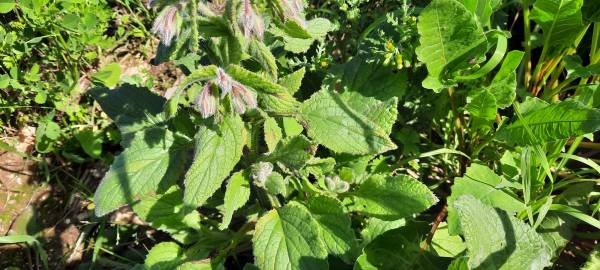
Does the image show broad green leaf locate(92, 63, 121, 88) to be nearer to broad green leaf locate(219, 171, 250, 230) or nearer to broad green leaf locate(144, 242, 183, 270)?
broad green leaf locate(144, 242, 183, 270)

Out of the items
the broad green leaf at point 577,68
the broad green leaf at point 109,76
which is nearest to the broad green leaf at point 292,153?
the broad green leaf at point 577,68

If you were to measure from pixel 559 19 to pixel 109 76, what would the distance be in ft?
8.46

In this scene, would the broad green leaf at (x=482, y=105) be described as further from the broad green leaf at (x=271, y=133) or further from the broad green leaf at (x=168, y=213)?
the broad green leaf at (x=168, y=213)

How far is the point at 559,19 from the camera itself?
8.79 feet

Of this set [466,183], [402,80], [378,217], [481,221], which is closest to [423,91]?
[402,80]

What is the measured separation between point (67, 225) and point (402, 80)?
2107 mm

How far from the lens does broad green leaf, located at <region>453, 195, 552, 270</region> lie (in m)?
1.91

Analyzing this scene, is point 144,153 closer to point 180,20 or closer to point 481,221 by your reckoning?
point 180,20

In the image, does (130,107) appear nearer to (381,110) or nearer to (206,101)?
(206,101)

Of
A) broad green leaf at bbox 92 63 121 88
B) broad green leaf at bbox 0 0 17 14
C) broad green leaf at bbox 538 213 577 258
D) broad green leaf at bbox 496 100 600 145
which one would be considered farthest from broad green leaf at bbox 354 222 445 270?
broad green leaf at bbox 0 0 17 14

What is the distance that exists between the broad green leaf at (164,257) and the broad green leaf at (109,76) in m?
1.20

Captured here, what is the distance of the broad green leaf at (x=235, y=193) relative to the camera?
2.13 m

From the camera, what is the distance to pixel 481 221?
200 centimetres

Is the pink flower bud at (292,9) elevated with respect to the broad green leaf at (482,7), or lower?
elevated
